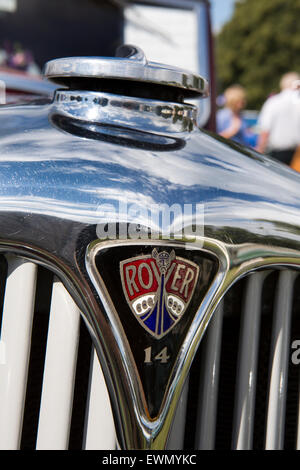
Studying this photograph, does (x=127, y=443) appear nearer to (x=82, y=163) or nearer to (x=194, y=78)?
(x=82, y=163)

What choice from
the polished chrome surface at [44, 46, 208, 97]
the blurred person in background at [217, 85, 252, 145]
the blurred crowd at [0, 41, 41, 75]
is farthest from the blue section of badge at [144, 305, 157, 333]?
the blurred person in background at [217, 85, 252, 145]

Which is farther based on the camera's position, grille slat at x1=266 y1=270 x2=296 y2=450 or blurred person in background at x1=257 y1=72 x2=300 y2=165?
blurred person in background at x1=257 y1=72 x2=300 y2=165

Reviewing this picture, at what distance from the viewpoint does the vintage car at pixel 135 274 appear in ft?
3.04

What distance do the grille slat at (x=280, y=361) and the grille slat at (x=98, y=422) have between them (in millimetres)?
311

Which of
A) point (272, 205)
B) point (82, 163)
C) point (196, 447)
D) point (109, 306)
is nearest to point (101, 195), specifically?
point (82, 163)

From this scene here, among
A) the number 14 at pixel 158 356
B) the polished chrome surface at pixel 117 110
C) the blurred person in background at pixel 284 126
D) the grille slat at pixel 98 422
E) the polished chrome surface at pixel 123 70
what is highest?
the blurred person in background at pixel 284 126

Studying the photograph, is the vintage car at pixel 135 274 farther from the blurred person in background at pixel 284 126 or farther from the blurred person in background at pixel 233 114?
the blurred person in background at pixel 233 114

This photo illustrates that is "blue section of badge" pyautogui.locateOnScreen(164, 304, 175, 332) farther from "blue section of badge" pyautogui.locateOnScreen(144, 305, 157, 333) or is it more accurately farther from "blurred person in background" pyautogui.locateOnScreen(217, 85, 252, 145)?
"blurred person in background" pyautogui.locateOnScreen(217, 85, 252, 145)

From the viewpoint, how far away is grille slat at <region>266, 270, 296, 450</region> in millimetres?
1059

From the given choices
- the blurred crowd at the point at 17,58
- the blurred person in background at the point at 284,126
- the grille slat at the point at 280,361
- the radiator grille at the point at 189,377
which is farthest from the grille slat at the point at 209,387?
the blurred person in background at the point at 284,126

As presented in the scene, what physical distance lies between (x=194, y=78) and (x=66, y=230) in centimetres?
41

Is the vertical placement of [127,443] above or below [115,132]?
below

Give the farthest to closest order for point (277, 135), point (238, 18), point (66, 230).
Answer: point (238, 18) → point (277, 135) → point (66, 230)

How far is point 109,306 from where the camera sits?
0.93 meters
